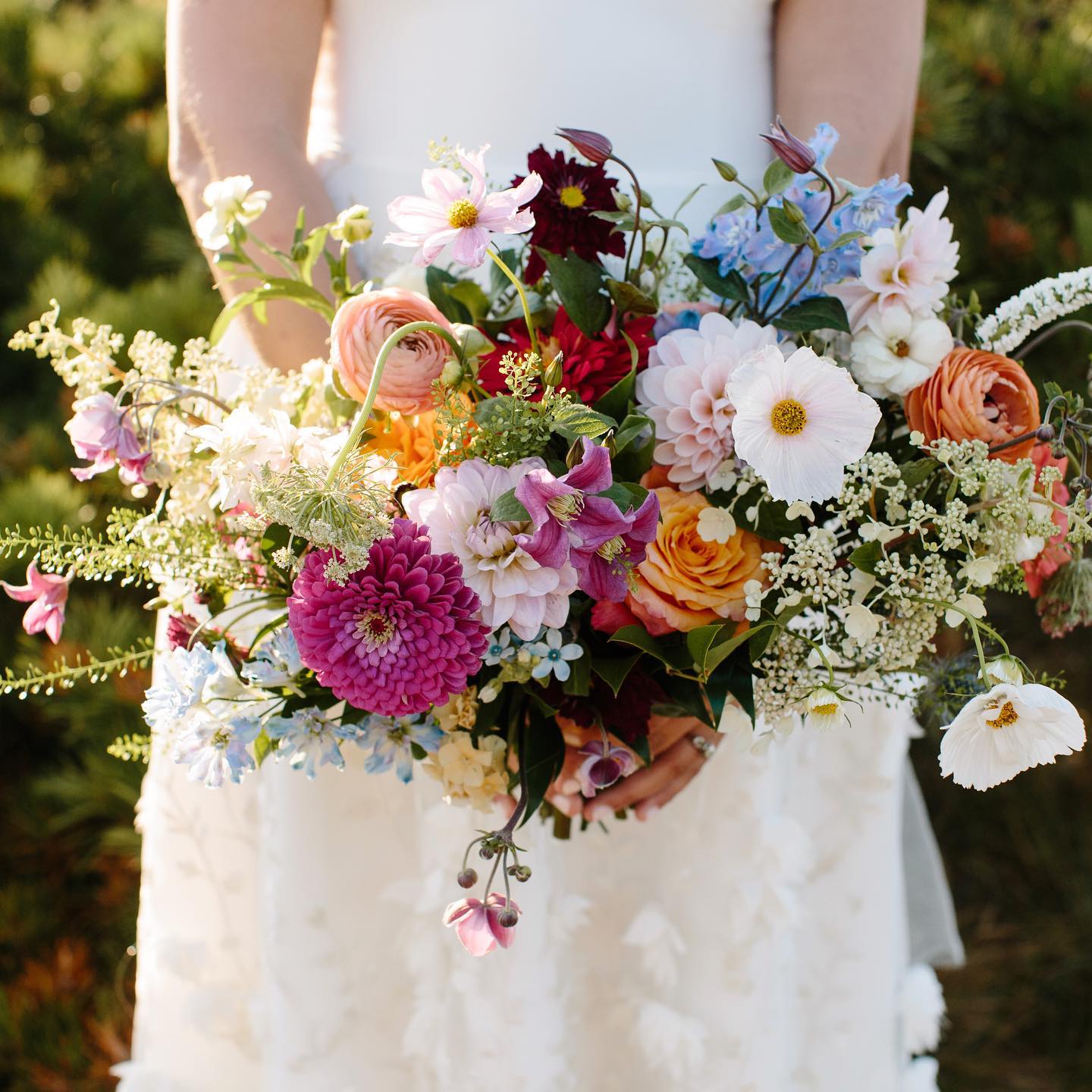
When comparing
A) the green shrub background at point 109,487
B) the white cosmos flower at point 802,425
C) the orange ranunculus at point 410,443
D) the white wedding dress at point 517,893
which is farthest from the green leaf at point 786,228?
the green shrub background at point 109,487

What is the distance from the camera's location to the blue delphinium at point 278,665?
0.64 meters

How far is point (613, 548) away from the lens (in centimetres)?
55

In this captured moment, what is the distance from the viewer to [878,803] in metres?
1.04

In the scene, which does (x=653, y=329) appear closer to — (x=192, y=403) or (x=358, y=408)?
(x=358, y=408)

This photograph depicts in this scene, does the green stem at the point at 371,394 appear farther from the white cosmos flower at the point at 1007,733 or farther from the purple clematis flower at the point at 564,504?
the white cosmos flower at the point at 1007,733

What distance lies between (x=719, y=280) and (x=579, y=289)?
0.08m

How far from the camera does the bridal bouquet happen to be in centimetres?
55

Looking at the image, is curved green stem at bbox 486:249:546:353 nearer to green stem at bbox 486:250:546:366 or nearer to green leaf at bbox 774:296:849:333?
green stem at bbox 486:250:546:366

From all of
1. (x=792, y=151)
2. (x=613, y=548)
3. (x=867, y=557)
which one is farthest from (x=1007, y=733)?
(x=792, y=151)

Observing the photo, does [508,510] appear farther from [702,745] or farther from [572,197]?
[702,745]

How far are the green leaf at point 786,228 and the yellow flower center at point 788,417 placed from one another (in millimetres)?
120

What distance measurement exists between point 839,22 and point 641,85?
0.17 metres

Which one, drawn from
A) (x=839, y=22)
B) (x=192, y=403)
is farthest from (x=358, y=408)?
(x=839, y=22)

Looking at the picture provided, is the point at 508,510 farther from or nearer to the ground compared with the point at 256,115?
nearer to the ground
